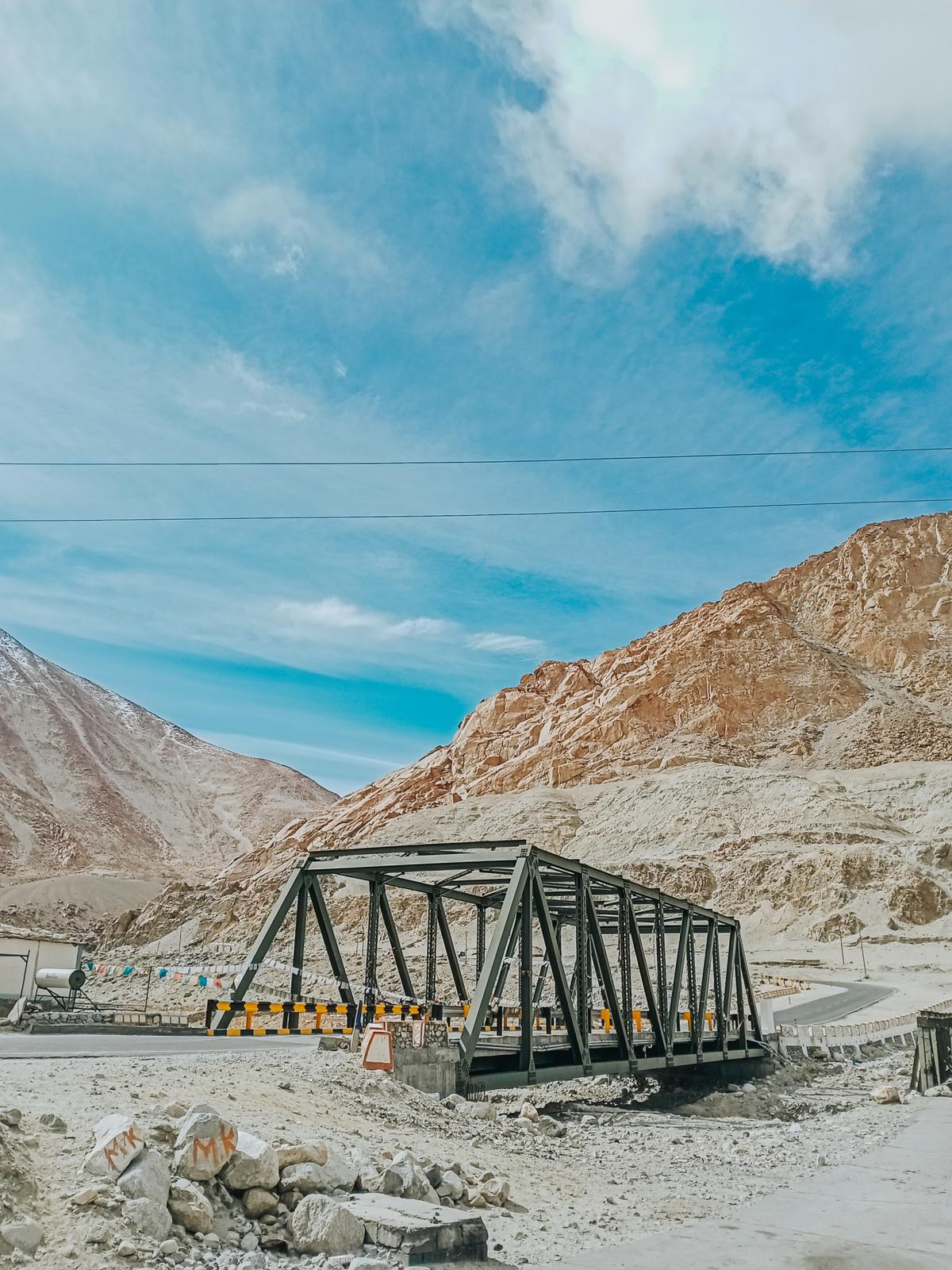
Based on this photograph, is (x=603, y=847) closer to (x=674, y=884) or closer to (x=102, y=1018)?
(x=674, y=884)

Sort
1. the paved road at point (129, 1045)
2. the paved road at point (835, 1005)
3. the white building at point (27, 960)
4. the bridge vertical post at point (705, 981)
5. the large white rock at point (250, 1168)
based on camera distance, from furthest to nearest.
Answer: the paved road at point (835, 1005)
the white building at point (27, 960)
the bridge vertical post at point (705, 981)
the paved road at point (129, 1045)
the large white rock at point (250, 1168)

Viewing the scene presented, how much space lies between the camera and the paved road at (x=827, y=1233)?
735 centimetres

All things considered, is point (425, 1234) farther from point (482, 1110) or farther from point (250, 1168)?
point (482, 1110)

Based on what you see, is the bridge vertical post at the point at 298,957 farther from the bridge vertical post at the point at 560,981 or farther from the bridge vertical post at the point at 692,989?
the bridge vertical post at the point at 692,989

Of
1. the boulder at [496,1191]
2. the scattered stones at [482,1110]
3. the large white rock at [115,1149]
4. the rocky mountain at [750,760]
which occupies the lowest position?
the scattered stones at [482,1110]

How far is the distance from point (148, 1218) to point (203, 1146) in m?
0.69

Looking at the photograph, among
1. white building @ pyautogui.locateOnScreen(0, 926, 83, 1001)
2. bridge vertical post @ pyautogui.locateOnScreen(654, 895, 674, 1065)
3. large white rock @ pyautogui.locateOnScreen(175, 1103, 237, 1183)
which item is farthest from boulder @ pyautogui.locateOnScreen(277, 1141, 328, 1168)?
white building @ pyautogui.locateOnScreen(0, 926, 83, 1001)

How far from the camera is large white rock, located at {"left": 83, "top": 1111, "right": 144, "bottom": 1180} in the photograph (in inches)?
259

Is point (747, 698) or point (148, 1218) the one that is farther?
point (747, 698)

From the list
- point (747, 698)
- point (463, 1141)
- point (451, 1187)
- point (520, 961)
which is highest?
point (747, 698)

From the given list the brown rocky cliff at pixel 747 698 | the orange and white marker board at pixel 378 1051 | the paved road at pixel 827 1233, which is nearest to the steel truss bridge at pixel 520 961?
the orange and white marker board at pixel 378 1051

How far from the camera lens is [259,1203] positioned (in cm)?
704

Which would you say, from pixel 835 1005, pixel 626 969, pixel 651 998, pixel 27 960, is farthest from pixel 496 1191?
pixel 835 1005

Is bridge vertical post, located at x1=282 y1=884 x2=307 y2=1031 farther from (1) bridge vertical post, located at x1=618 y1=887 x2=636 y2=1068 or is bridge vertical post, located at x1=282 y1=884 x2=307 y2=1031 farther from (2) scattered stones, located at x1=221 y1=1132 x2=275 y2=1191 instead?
(2) scattered stones, located at x1=221 y1=1132 x2=275 y2=1191
